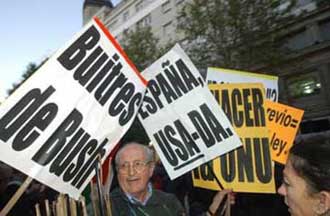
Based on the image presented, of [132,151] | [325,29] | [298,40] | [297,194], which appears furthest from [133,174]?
[298,40]

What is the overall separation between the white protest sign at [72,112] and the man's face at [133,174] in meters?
0.27

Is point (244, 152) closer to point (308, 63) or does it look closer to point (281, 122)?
point (281, 122)

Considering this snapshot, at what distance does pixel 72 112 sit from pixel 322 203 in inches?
52.5

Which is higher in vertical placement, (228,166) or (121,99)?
(121,99)

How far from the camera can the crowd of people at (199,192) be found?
1.67 m

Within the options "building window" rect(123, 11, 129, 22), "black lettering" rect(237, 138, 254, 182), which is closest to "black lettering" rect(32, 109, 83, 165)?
"black lettering" rect(237, 138, 254, 182)

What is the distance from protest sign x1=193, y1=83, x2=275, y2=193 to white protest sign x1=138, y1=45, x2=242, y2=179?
196 mm

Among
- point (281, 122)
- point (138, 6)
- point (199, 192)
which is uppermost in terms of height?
point (281, 122)

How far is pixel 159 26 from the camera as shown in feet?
101

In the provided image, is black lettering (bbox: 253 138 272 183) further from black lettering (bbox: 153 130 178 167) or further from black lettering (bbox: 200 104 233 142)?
black lettering (bbox: 153 130 178 167)

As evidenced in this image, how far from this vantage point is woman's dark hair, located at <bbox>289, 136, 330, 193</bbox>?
1.62 meters

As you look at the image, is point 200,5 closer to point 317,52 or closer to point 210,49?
point 210,49

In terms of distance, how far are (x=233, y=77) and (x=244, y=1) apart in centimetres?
1213

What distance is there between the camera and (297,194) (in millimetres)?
1749
